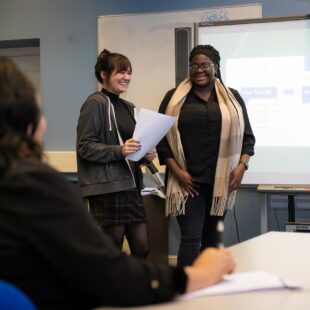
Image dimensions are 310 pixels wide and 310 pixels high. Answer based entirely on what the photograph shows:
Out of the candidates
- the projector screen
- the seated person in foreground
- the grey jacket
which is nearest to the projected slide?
the projector screen

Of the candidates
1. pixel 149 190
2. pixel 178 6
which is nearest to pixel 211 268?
pixel 149 190

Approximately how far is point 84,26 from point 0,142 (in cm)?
310

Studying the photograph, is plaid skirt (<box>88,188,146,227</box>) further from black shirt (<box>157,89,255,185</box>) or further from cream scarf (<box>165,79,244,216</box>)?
black shirt (<box>157,89,255,185</box>)

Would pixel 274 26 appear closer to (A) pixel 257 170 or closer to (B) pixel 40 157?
(A) pixel 257 170

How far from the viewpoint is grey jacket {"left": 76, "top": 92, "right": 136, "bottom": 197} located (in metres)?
2.05

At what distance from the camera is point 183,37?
330cm

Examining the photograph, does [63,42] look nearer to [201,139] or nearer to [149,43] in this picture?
[149,43]

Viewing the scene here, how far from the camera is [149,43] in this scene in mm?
3443

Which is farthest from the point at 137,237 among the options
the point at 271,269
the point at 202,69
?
the point at 271,269

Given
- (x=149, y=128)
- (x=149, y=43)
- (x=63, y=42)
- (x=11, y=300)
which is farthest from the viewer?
(x=63, y=42)

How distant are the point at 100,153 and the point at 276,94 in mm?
1542

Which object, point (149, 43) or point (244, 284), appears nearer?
point (244, 284)

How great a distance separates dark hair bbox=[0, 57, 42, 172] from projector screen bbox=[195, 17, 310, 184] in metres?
2.53

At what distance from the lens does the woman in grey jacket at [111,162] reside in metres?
2.07
